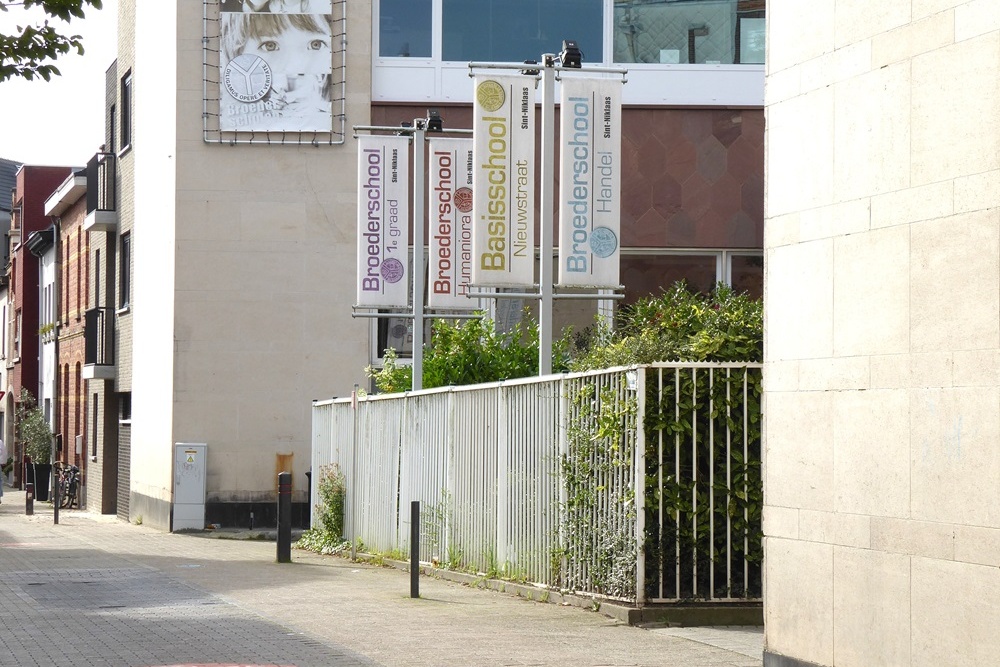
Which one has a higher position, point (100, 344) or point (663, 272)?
point (663, 272)

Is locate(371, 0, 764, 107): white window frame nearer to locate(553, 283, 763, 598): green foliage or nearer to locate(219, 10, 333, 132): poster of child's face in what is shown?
locate(219, 10, 333, 132): poster of child's face

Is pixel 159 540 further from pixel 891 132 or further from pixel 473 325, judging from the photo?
pixel 891 132

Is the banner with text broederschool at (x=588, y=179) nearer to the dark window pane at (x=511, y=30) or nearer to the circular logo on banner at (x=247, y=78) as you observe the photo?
the dark window pane at (x=511, y=30)

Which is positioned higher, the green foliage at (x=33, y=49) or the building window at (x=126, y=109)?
the building window at (x=126, y=109)

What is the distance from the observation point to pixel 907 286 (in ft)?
26.3

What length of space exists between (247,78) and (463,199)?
24.9ft

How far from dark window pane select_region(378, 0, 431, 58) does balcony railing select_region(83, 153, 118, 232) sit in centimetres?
1002

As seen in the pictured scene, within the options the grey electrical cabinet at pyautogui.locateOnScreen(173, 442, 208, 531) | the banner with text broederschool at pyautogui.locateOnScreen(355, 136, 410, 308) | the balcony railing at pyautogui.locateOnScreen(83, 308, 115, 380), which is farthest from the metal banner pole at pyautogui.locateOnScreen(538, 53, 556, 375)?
the balcony railing at pyautogui.locateOnScreen(83, 308, 115, 380)

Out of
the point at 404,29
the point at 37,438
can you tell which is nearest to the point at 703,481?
the point at 404,29

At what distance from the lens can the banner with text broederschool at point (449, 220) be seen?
64.8ft

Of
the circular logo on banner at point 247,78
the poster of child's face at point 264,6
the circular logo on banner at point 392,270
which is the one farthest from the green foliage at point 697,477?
the poster of child's face at point 264,6

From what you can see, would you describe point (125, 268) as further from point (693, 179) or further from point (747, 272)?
point (747, 272)

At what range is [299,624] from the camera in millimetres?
11656

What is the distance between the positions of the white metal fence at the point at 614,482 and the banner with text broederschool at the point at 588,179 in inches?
70.3
